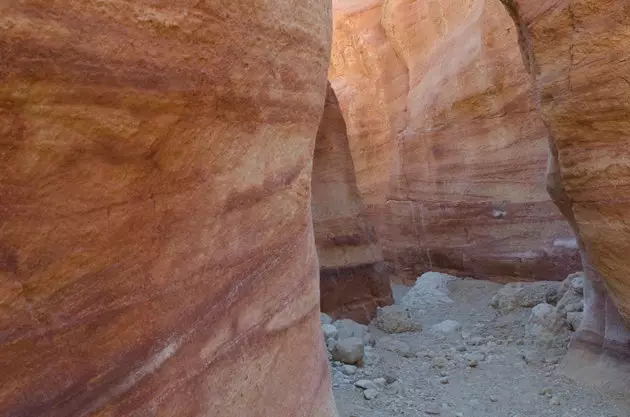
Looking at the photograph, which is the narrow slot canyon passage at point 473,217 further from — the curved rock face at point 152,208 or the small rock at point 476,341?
the curved rock face at point 152,208

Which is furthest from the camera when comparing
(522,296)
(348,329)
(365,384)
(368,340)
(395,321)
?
(522,296)

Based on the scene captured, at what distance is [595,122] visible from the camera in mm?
3363

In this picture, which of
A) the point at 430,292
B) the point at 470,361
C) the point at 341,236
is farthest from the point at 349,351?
the point at 430,292

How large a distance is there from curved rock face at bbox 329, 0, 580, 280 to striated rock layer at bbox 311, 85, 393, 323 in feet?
6.27

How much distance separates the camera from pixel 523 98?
22.8 ft

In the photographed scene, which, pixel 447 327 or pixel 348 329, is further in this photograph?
pixel 447 327

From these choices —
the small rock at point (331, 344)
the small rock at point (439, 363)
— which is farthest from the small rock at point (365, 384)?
the small rock at point (439, 363)

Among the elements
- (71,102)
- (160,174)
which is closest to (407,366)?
(160,174)

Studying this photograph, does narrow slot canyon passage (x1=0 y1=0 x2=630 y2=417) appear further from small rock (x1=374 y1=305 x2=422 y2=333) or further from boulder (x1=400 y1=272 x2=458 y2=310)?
boulder (x1=400 y1=272 x2=458 y2=310)

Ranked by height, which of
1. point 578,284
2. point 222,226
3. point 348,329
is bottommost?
point 348,329

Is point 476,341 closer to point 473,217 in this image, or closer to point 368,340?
point 368,340

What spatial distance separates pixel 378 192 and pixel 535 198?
11.7ft

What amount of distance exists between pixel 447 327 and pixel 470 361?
0.94 m

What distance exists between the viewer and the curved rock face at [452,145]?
6996mm
